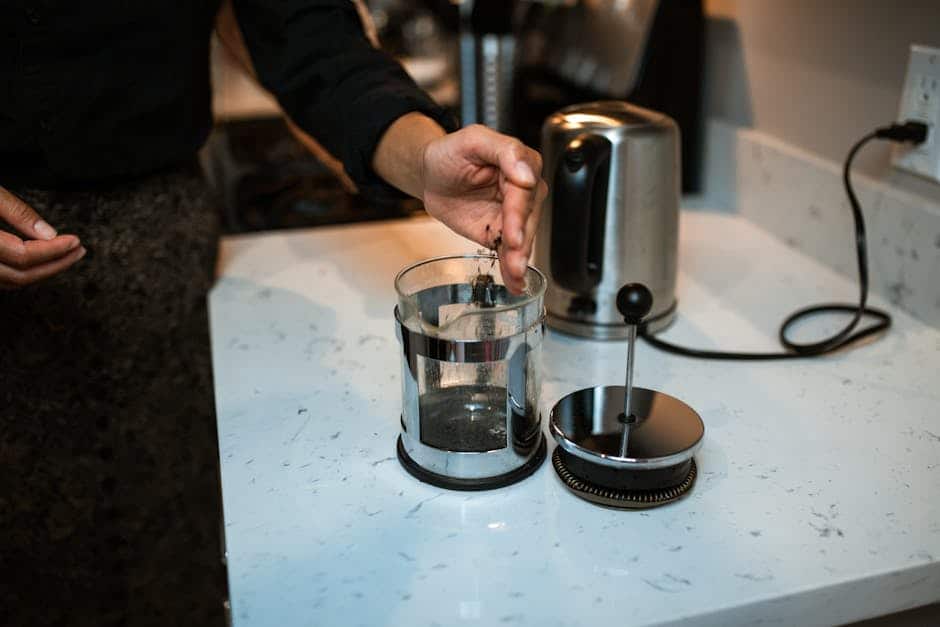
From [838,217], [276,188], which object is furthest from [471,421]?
[276,188]

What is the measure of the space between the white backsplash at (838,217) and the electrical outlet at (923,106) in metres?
0.03

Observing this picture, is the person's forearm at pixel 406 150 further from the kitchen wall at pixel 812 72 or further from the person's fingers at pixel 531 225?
the kitchen wall at pixel 812 72

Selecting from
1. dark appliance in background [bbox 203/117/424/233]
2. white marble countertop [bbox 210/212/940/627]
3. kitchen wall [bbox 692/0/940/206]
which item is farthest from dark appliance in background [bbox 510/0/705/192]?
white marble countertop [bbox 210/212/940/627]

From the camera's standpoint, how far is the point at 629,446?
1.98 feet

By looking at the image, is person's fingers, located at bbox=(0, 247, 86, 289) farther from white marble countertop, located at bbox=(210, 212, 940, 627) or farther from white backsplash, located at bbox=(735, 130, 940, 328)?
white backsplash, located at bbox=(735, 130, 940, 328)

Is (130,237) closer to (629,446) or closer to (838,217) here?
(629,446)

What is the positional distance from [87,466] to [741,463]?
2.15 feet

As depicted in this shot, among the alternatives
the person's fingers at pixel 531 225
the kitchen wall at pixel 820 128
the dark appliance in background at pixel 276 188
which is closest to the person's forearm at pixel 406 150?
the person's fingers at pixel 531 225

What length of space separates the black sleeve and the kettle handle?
0.40ft

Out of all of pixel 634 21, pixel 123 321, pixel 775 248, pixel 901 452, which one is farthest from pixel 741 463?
pixel 634 21

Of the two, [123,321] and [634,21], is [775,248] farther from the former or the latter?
[123,321]

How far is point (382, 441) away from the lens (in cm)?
71

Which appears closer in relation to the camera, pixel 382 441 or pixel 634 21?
pixel 382 441

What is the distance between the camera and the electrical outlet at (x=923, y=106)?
2.78ft
